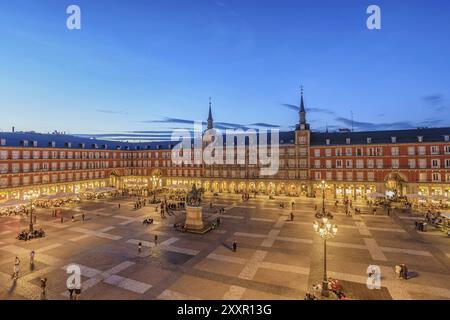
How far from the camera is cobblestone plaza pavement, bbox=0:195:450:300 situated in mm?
16797

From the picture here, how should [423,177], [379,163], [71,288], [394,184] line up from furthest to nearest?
[379,163] → [394,184] → [423,177] → [71,288]

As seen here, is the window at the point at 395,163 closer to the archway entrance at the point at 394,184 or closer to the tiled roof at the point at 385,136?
the archway entrance at the point at 394,184

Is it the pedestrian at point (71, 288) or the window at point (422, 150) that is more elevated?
the window at point (422, 150)

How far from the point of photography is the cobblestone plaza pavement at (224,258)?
16.8 metres

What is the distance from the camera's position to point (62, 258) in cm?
2244

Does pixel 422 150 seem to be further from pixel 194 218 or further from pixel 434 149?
pixel 194 218

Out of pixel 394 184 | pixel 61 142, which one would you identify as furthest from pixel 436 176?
pixel 61 142

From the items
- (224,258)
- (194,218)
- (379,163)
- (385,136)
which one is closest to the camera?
(224,258)

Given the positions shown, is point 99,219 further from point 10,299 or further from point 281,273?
point 281,273

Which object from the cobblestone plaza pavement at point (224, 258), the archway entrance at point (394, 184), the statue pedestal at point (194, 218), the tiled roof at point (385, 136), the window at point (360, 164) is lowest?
the cobblestone plaza pavement at point (224, 258)

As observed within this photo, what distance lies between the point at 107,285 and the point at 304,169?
173ft

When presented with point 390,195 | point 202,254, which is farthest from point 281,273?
point 390,195

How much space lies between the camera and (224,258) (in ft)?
72.9

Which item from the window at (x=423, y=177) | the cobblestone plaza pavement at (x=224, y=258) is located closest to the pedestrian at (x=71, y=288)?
the cobblestone plaza pavement at (x=224, y=258)
